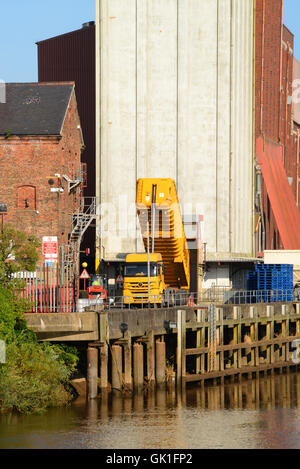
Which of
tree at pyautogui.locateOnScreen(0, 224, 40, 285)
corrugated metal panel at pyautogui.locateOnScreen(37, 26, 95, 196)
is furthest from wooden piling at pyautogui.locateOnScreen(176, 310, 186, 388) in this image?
corrugated metal panel at pyautogui.locateOnScreen(37, 26, 95, 196)

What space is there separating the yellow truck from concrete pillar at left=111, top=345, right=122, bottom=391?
16.3ft

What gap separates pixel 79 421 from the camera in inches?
1394

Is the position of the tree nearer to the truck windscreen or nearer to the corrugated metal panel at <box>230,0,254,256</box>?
the truck windscreen

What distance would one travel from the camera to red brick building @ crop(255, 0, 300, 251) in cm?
7681

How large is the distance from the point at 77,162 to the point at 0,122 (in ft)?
23.3

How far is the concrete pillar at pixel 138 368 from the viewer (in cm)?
4159

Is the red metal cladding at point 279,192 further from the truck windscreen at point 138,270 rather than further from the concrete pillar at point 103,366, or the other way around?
the concrete pillar at point 103,366

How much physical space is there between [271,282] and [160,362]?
1966 cm

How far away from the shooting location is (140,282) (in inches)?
1822

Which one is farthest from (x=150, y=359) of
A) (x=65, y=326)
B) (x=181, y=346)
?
(x=65, y=326)

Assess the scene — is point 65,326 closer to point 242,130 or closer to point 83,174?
point 83,174

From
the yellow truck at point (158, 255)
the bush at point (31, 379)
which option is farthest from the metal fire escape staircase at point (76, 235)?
the bush at point (31, 379)
